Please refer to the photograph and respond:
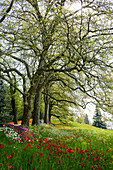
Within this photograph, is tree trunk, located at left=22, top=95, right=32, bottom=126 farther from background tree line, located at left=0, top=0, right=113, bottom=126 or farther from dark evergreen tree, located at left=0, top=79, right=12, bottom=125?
dark evergreen tree, located at left=0, top=79, right=12, bottom=125

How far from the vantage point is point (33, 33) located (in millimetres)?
7152

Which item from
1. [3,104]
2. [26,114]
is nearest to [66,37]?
[26,114]

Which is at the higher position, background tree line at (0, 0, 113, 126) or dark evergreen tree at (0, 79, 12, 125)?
background tree line at (0, 0, 113, 126)

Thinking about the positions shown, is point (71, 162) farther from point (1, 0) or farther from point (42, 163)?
point (1, 0)

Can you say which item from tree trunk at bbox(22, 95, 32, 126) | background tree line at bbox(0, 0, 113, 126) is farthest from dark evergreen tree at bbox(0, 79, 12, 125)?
tree trunk at bbox(22, 95, 32, 126)

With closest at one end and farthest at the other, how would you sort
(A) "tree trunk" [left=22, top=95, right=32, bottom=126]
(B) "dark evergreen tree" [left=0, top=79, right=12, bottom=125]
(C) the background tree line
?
(C) the background tree line, (A) "tree trunk" [left=22, top=95, right=32, bottom=126], (B) "dark evergreen tree" [left=0, top=79, right=12, bottom=125]

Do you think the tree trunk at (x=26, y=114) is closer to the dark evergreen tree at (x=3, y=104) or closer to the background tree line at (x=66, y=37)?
the background tree line at (x=66, y=37)

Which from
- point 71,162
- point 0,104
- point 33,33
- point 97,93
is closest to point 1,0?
point 33,33

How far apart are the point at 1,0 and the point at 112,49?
792 cm

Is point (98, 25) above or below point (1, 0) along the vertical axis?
below

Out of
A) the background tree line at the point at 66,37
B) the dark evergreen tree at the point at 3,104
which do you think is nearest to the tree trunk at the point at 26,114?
the background tree line at the point at 66,37

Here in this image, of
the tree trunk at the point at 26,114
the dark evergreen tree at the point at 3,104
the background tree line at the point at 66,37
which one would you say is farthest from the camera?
the dark evergreen tree at the point at 3,104

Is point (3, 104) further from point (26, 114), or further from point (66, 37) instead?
point (66, 37)

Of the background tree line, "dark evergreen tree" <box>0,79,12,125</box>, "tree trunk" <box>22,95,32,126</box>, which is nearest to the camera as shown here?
the background tree line
